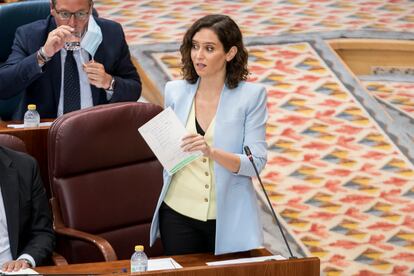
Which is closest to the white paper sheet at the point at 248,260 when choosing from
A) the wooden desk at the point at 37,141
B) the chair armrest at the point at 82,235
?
the chair armrest at the point at 82,235

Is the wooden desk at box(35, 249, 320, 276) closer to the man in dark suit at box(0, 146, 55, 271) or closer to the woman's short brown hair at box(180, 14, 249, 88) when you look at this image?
the man in dark suit at box(0, 146, 55, 271)

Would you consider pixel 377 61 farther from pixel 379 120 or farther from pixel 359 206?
pixel 359 206

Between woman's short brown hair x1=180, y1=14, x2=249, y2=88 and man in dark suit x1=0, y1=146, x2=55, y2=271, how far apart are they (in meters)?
0.53

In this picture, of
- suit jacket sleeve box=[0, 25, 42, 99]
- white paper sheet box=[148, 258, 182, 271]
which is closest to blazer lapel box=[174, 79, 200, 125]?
white paper sheet box=[148, 258, 182, 271]

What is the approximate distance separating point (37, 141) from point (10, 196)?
55 centimetres

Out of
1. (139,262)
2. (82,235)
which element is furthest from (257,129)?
(82,235)

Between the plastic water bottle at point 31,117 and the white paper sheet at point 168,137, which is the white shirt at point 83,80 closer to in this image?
the plastic water bottle at point 31,117

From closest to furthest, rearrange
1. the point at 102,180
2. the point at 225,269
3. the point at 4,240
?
the point at 225,269
the point at 4,240
the point at 102,180

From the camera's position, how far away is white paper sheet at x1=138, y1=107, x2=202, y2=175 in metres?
2.58

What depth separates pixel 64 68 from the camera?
3.41m

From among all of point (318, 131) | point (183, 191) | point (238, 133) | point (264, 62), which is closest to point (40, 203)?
point (183, 191)

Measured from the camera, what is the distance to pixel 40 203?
284 cm

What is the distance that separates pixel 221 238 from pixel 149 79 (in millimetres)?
2917

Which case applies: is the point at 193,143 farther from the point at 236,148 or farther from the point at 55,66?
the point at 55,66
